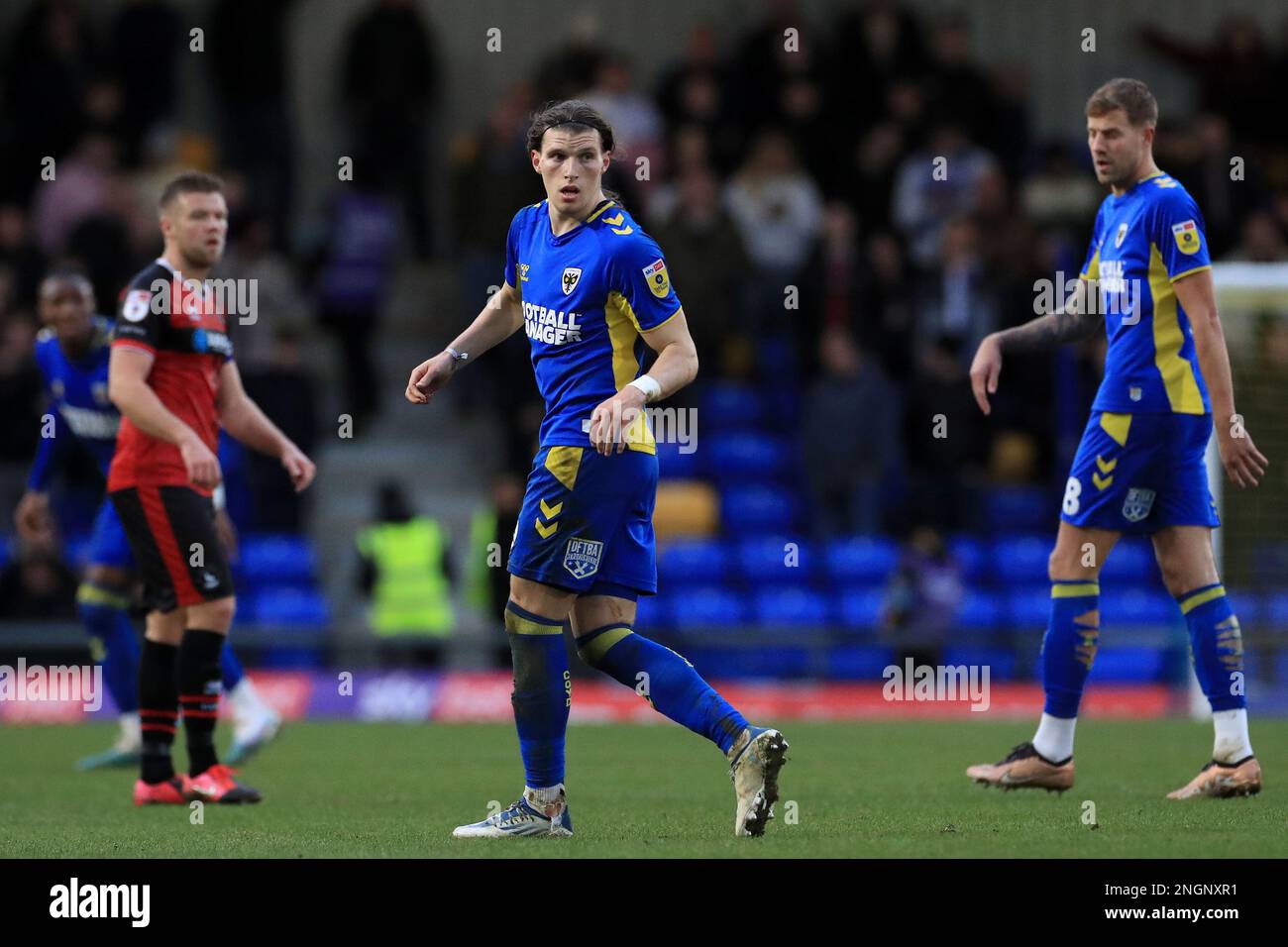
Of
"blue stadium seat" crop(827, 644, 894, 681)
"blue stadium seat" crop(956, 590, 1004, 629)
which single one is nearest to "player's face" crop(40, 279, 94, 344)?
"blue stadium seat" crop(827, 644, 894, 681)

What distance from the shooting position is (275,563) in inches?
645

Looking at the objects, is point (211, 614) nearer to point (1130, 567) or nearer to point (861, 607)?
point (861, 607)

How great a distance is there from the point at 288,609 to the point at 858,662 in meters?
4.63

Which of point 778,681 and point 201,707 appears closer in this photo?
point 201,707

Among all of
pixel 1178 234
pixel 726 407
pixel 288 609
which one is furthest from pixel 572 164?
pixel 726 407

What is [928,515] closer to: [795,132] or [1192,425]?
[795,132]

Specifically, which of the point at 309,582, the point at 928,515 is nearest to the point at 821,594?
the point at 928,515

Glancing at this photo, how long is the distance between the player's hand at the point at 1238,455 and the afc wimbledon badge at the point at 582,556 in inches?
94.1

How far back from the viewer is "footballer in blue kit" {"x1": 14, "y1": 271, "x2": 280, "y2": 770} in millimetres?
9984

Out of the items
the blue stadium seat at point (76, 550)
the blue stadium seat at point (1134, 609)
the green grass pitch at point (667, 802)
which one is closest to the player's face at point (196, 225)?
the green grass pitch at point (667, 802)

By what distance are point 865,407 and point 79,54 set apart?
→ 7831 millimetres

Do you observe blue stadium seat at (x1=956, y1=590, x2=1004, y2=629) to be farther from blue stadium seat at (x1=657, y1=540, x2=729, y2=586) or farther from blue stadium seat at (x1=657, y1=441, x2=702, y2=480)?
blue stadium seat at (x1=657, y1=441, x2=702, y2=480)

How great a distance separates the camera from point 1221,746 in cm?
775

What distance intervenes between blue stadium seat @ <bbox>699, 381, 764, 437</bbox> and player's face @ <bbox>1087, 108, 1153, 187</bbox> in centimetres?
969
